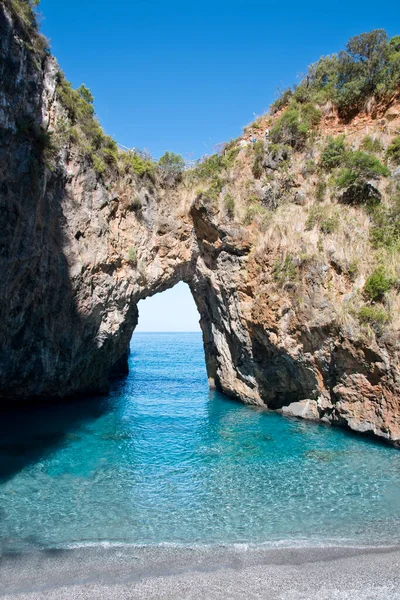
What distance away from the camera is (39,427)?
16234 millimetres

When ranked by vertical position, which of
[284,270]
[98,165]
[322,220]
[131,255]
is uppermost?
[98,165]

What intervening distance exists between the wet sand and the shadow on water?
4.46m

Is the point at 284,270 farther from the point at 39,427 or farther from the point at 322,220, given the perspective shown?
the point at 39,427

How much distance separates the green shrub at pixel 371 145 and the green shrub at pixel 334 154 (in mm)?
1053

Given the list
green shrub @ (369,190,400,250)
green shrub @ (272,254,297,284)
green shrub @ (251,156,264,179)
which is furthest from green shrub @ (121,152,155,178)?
green shrub @ (369,190,400,250)

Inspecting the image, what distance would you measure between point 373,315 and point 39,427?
13874mm

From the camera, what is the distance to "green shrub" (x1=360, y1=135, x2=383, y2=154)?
769 inches

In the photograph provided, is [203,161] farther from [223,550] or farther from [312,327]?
[223,550]

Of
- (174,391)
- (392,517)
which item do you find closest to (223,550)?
(392,517)

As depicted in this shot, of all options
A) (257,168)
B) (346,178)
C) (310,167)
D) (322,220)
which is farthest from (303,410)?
(257,168)

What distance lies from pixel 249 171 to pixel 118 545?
18361mm

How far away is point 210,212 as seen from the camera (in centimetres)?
2055

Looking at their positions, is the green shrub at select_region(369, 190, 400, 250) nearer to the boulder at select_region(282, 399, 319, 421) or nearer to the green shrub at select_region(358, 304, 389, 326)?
the green shrub at select_region(358, 304, 389, 326)

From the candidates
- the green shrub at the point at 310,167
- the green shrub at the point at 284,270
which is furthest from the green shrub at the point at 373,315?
the green shrub at the point at 310,167
